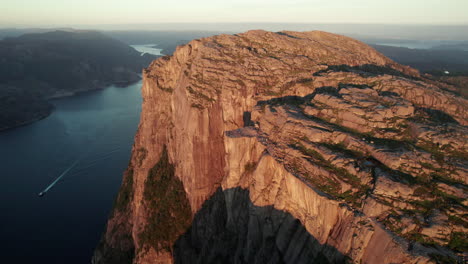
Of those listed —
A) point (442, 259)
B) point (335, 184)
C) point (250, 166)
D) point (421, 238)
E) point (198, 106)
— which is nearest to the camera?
point (442, 259)

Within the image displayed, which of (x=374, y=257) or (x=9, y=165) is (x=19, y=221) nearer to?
(x=9, y=165)

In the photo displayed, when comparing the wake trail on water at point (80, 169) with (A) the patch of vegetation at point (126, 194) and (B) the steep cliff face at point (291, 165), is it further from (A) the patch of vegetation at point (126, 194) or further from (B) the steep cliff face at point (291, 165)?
(B) the steep cliff face at point (291, 165)

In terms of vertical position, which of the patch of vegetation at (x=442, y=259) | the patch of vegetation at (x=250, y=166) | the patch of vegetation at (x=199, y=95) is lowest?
the patch of vegetation at (x=250, y=166)

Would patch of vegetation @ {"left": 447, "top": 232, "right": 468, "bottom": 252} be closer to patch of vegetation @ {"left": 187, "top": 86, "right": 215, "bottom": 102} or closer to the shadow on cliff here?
the shadow on cliff

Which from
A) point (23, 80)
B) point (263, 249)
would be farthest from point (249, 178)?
point (23, 80)

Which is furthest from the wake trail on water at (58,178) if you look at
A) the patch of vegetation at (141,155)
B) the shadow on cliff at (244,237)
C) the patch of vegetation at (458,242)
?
the patch of vegetation at (458,242)

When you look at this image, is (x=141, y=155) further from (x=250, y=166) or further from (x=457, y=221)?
(x=457, y=221)

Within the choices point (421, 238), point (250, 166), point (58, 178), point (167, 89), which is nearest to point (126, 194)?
point (167, 89)
